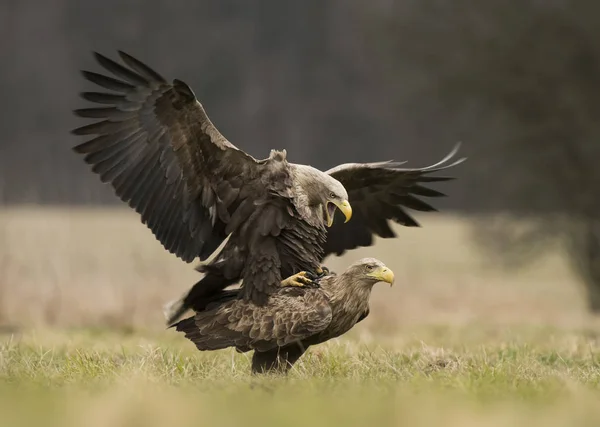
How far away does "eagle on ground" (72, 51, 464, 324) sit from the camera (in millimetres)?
5863

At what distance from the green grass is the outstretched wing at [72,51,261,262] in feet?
2.61

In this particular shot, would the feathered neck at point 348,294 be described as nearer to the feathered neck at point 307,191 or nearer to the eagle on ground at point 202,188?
the eagle on ground at point 202,188

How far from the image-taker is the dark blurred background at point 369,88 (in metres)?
14.4

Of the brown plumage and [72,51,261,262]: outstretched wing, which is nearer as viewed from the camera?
the brown plumage

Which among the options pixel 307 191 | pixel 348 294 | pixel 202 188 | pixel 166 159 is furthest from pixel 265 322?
pixel 166 159

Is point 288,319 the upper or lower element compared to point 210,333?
upper

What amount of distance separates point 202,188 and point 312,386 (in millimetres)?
1768

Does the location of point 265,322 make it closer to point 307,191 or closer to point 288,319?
point 288,319

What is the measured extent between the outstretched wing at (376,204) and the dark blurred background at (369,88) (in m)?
5.02

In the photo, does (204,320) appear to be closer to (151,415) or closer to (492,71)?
(151,415)

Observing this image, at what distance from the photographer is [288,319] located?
5547mm

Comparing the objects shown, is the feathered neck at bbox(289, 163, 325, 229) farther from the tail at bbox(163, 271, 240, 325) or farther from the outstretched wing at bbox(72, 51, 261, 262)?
the tail at bbox(163, 271, 240, 325)

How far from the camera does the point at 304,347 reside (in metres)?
5.79

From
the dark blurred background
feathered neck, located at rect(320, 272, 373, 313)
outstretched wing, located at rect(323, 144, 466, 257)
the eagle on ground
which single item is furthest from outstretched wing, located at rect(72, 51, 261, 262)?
the dark blurred background
